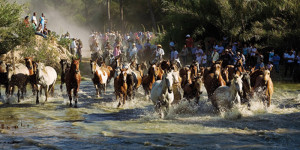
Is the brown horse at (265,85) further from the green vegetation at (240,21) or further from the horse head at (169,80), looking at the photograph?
Result: the green vegetation at (240,21)

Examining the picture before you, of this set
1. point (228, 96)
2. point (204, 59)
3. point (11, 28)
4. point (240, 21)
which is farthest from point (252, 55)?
point (11, 28)

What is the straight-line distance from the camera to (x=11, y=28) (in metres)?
26.8

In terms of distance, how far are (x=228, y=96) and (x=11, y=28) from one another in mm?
17098

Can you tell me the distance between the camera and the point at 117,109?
17.8 meters

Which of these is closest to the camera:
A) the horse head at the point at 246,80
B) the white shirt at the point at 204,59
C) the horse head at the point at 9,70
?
the horse head at the point at 246,80

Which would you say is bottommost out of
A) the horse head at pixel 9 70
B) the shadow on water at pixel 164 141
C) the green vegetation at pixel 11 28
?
the shadow on water at pixel 164 141

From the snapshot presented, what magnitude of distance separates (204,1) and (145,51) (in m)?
6.32

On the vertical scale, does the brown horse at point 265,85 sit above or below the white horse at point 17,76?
below

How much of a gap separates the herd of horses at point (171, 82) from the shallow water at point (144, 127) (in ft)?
1.48

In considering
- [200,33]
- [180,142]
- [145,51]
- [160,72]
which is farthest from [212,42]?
[180,142]

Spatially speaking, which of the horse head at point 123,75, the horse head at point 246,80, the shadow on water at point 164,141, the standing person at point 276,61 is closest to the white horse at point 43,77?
the horse head at point 123,75

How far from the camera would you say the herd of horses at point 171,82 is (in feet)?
46.4

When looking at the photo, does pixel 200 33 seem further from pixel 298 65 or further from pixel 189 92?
pixel 189 92

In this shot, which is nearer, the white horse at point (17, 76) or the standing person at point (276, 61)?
the white horse at point (17, 76)
